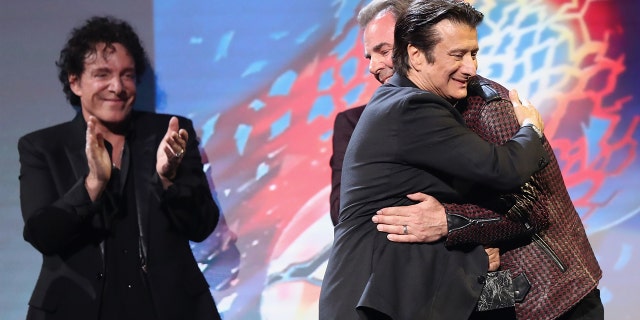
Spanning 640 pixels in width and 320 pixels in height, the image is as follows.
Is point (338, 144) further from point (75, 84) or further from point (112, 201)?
point (75, 84)

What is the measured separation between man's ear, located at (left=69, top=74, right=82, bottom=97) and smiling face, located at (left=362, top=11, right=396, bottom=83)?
Answer: 3.81 feet

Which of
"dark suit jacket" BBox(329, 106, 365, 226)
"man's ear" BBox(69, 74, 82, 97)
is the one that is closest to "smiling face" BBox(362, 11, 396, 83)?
"dark suit jacket" BBox(329, 106, 365, 226)

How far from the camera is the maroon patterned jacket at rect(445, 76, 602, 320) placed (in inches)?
96.5

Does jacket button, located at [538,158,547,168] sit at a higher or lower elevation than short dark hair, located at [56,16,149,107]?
lower

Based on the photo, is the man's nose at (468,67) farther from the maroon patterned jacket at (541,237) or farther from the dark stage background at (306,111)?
the dark stage background at (306,111)

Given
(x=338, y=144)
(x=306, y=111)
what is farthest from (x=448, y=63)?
(x=306, y=111)

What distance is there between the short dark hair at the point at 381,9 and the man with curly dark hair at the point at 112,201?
2.52ft

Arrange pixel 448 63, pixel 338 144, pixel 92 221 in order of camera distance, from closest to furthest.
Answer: pixel 448 63
pixel 92 221
pixel 338 144

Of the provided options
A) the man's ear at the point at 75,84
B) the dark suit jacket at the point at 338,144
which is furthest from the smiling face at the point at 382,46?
the man's ear at the point at 75,84

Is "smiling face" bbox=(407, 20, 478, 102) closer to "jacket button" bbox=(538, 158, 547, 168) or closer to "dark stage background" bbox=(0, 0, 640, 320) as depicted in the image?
"jacket button" bbox=(538, 158, 547, 168)

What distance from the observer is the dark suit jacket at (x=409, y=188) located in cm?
234

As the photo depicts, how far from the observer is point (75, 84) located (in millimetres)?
3762

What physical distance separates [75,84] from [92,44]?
0.17 metres

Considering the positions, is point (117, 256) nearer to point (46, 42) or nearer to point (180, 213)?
point (180, 213)
